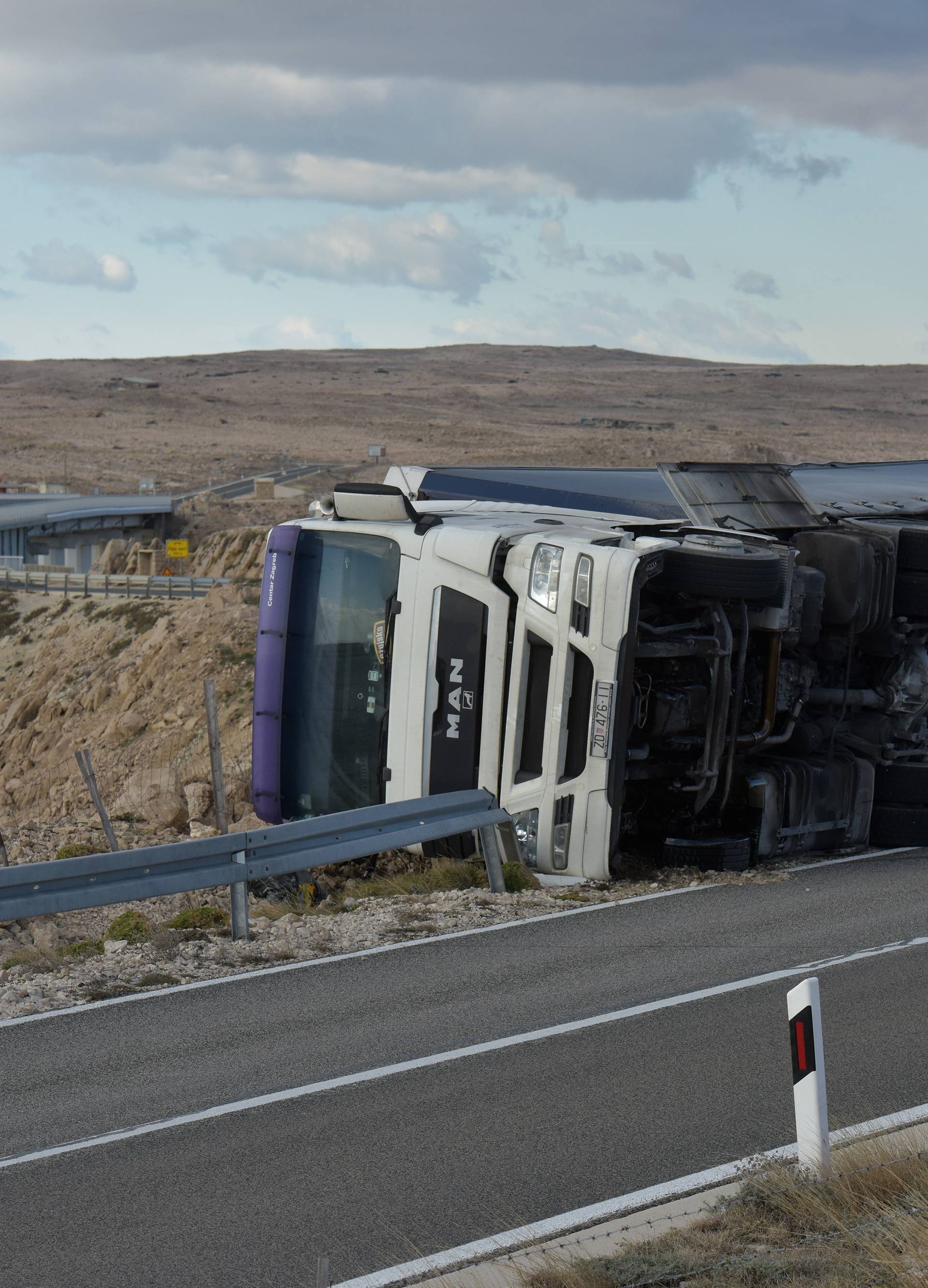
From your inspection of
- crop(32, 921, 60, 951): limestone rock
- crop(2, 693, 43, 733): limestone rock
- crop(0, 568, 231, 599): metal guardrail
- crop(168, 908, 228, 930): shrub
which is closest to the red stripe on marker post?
crop(168, 908, 228, 930): shrub

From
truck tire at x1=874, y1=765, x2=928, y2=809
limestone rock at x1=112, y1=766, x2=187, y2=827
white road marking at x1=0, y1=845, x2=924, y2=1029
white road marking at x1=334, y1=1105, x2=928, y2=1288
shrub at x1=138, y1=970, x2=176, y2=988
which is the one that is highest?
truck tire at x1=874, y1=765, x2=928, y2=809

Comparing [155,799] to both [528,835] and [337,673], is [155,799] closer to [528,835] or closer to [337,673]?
[337,673]

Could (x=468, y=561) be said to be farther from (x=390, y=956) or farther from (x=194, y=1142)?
(x=194, y=1142)

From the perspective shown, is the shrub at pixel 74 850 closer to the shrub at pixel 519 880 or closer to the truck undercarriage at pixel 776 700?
the shrub at pixel 519 880

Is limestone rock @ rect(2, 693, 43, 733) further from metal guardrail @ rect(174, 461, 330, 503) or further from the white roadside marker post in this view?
metal guardrail @ rect(174, 461, 330, 503)

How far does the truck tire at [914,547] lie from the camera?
37.3ft

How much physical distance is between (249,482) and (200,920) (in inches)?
2753

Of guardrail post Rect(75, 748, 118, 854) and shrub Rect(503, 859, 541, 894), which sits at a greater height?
shrub Rect(503, 859, 541, 894)

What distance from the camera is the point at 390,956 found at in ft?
27.0

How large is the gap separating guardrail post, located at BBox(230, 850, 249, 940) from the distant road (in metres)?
63.1

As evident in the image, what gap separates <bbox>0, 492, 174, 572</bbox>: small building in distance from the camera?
2406 inches

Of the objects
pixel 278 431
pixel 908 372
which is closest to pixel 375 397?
pixel 278 431

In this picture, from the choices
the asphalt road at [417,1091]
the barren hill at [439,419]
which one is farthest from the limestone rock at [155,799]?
the barren hill at [439,419]

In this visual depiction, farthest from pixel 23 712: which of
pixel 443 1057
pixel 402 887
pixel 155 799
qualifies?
pixel 443 1057
